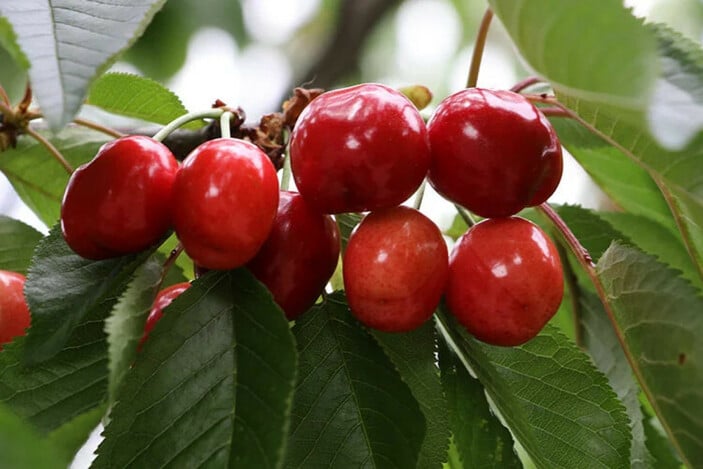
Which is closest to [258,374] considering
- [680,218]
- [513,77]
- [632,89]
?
[632,89]

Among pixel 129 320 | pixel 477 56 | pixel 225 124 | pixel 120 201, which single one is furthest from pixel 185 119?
pixel 477 56

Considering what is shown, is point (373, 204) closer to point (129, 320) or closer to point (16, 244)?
point (129, 320)

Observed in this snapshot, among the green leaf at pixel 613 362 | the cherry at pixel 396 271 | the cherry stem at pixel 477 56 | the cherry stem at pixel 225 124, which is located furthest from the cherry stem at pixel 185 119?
the green leaf at pixel 613 362

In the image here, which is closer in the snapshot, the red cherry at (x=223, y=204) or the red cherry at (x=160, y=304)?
the red cherry at (x=223, y=204)

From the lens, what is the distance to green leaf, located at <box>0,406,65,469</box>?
0.45 meters

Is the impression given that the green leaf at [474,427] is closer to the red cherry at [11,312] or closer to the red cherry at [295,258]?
the red cherry at [295,258]

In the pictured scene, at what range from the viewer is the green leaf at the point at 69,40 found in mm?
542

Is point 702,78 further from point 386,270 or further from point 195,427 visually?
point 195,427

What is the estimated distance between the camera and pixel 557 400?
84 cm

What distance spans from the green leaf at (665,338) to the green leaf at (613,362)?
0.23 m

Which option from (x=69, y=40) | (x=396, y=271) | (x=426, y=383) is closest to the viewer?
(x=69, y=40)

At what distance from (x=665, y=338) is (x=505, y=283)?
0.14 metres

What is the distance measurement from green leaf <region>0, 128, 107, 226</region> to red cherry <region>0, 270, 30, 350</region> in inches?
12.3

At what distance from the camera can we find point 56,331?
68 centimetres
